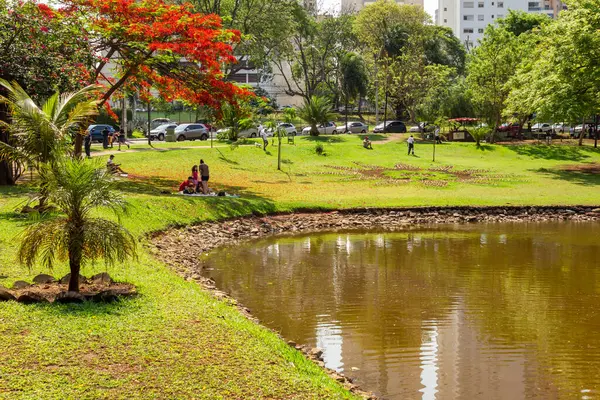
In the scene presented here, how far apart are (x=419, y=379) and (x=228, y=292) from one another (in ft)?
21.1

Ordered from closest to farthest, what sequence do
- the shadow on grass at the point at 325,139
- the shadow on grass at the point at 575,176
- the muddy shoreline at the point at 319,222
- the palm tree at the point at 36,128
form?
1. the palm tree at the point at 36,128
2. the muddy shoreline at the point at 319,222
3. the shadow on grass at the point at 575,176
4. the shadow on grass at the point at 325,139

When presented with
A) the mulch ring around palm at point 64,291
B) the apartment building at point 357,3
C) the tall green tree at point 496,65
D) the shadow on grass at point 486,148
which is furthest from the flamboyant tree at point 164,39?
the apartment building at point 357,3

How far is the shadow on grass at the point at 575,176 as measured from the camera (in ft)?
124

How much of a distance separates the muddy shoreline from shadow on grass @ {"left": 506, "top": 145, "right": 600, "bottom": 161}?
2007 cm

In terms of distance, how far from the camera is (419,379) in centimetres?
1117

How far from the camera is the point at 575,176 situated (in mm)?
40219

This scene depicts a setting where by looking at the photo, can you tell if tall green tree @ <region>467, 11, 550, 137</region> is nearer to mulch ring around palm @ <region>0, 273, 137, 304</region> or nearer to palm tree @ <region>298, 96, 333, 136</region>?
palm tree @ <region>298, 96, 333, 136</region>

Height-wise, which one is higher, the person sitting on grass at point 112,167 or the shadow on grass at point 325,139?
the shadow on grass at point 325,139

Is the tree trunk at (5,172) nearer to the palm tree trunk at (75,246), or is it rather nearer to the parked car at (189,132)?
the palm tree trunk at (75,246)

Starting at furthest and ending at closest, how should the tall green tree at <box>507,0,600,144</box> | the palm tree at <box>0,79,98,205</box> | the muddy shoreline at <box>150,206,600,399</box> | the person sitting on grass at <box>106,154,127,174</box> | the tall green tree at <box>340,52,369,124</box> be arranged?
the tall green tree at <box>340,52,369,124</box>
the tall green tree at <box>507,0,600,144</box>
the muddy shoreline at <box>150,206,600,399</box>
the palm tree at <box>0,79,98,205</box>
the person sitting on grass at <box>106,154,127,174</box>

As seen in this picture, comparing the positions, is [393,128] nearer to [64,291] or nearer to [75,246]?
[64,291]

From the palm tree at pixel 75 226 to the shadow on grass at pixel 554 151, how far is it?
42324mm

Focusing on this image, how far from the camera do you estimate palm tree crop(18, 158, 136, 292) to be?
11.6 m

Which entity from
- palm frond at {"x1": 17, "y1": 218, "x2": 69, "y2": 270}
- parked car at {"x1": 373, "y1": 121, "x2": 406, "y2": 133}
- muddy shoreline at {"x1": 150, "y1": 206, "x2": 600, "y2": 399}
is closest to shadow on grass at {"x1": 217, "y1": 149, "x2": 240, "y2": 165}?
muddy shoreline at {"x1": 150, "y1": 206, "x2": 600, "y2": 399}
